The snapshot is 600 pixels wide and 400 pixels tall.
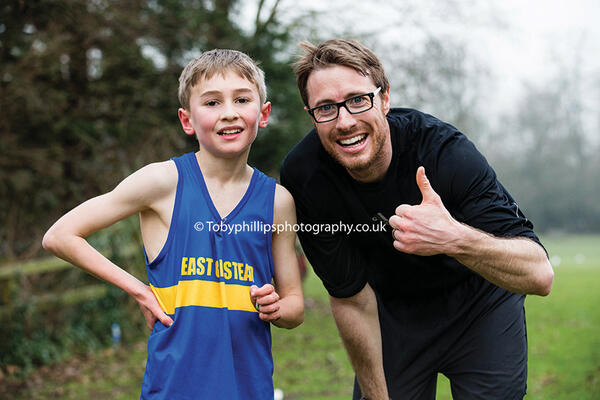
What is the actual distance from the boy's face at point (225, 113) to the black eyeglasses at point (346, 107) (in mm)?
374

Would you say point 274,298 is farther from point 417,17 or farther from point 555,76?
point 555,76

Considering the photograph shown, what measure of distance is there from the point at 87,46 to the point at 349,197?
578 centimetres

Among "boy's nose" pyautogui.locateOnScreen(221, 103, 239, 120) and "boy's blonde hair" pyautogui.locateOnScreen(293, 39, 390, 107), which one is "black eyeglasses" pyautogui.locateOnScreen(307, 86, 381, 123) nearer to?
"boy's blonde hair" pyautogui.locateOnScreen(293, 39, 390, 107)

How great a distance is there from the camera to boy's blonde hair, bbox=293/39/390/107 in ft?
8.86

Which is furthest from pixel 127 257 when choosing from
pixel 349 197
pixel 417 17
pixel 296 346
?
pixel 417 17

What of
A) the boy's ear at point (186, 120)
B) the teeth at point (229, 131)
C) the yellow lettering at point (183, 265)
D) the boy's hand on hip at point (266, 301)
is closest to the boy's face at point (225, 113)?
the teeth at point (229, 131)

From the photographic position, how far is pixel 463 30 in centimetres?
1190

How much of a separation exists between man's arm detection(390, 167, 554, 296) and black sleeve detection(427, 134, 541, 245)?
0.39 feet

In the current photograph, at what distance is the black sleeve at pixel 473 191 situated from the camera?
2.57 m

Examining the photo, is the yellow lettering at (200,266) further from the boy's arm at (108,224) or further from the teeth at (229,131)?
the teeth at (229,131)

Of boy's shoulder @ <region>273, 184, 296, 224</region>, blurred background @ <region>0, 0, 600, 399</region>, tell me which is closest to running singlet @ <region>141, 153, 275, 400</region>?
boy's shoulder @ <region>273, 184, 296, 224</region>

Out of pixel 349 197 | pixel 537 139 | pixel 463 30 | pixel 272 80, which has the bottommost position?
pixel 349 197

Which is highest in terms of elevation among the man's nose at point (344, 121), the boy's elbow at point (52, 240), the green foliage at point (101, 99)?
the green foliage at point (101, 99)

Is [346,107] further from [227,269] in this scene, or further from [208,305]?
[208,305]
